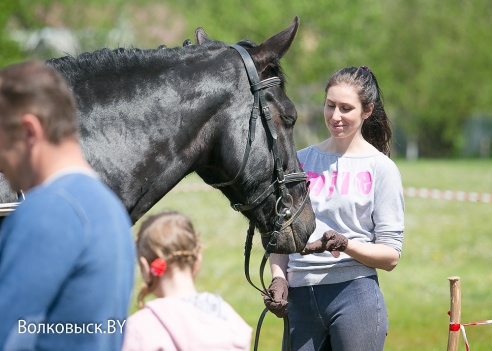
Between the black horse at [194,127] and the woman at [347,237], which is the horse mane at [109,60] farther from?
the woman at [347,237]

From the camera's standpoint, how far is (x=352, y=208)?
4.31 metres

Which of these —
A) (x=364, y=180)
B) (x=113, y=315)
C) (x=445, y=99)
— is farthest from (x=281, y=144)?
(x=445, y=99)

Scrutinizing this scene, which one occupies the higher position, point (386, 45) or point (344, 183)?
point (386, 45)

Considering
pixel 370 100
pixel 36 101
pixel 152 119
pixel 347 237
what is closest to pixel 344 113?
pixel 370 100

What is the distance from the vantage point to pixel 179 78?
400 centimetres

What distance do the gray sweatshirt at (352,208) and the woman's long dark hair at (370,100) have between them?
325 mm

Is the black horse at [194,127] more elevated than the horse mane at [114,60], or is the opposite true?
Answer: the horse mane at [114,60]

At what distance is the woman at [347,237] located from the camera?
168 inches

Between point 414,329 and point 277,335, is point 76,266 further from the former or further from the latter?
point 414,329

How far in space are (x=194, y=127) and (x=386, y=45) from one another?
201 feet

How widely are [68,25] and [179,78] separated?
4315 cm

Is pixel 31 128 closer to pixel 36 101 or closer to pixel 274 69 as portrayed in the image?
pixel 36 101

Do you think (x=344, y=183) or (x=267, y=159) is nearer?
(x=267, y=159)

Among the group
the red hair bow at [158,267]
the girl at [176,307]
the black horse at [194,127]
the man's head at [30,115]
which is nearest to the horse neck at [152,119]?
the black horse at [194,127]
